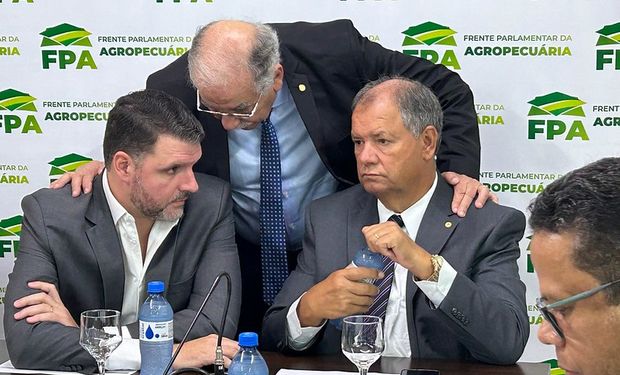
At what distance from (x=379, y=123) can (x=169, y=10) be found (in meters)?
1.57

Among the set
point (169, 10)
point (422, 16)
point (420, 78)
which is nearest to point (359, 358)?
point (420, 78)

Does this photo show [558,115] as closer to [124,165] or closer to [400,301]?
[400,301]

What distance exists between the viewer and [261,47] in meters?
3.26

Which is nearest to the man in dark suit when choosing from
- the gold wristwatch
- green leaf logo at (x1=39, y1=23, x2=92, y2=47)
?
the gold wristwatch

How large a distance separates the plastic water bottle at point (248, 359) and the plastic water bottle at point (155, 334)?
0.36 metres

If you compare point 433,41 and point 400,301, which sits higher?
point 433,41

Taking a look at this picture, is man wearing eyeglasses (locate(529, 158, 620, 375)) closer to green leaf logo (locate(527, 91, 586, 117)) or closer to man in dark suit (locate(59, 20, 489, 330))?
man in dark suit (locate(59, 20, 489, 330))

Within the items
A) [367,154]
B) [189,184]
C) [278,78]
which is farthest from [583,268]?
[278,78]

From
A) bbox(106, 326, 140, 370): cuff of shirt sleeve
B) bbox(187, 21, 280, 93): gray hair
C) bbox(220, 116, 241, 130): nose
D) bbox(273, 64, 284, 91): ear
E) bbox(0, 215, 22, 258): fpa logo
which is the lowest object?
bbox(0, 215, 22, 258): fpa logo

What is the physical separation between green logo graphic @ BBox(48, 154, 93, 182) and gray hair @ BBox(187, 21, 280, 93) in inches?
53.0

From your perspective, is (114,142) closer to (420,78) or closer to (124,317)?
(124,317)

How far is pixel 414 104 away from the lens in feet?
10.2

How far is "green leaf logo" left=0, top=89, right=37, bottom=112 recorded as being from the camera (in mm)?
4414

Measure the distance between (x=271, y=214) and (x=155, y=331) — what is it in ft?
3.40
